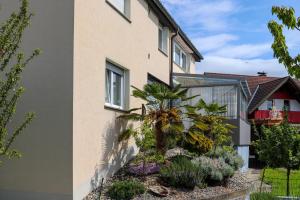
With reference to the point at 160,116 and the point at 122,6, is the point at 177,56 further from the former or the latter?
the point at 160,116

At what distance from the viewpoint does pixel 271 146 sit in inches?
483

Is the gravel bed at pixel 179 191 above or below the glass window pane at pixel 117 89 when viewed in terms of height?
below

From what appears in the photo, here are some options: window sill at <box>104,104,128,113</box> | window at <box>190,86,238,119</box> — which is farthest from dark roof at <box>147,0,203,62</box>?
window sill at <box>104,104,128,113</box>

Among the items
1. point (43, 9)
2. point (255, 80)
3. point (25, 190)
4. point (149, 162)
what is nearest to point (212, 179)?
point (149, 162)

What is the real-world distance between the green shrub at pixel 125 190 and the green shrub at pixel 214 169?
9.02 feet

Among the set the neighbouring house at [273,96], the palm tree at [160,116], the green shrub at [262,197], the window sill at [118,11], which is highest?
the window sill at [118,11]

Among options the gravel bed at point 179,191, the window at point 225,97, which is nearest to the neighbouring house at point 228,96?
the window at point 225,97

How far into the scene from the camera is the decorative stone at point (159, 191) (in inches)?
516

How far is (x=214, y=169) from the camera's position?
15.2 m

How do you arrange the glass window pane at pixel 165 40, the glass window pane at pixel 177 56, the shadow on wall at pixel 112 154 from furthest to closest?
1. the glass window pane at pixel 177 56
2. the glass window pane at pixel 165 40
3. the shadow on wall at pixel 112 154

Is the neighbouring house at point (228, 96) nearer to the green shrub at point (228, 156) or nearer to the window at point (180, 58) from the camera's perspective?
the window at point (180, 58)

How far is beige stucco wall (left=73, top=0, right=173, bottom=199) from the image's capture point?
12445 millimetres

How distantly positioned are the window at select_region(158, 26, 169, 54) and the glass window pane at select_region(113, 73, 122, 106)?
24.6ft

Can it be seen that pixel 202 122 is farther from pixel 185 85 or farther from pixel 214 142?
pixel 185 85
